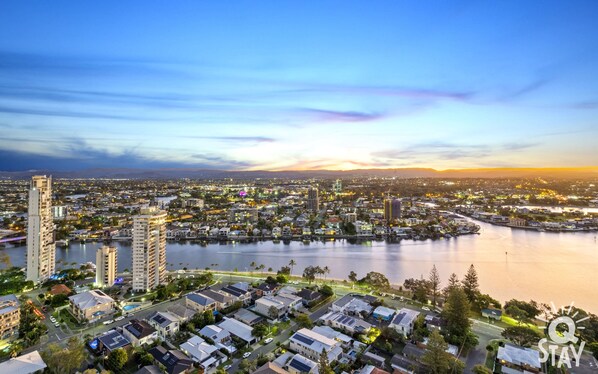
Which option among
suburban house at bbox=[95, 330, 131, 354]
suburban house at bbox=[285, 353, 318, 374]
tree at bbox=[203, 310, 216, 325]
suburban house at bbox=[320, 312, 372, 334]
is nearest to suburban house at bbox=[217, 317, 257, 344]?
tree at bbox=[203, 310, 216, 325]

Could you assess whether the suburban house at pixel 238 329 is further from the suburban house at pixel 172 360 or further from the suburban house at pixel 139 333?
the suburban house at pixel 139 333

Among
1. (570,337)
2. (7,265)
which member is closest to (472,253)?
Result: (570,337)

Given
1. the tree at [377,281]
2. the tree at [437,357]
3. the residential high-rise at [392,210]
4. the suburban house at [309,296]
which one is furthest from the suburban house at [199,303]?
the residential high-rise at [392,210]

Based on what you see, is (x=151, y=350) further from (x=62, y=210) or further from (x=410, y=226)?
(x=62, y=210)

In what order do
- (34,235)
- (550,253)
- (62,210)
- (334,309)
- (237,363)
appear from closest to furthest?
(237,363) < (334,309) < (34,235) < (550,253) < (62,210)

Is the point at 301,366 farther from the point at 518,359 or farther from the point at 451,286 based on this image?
the point at 451,286

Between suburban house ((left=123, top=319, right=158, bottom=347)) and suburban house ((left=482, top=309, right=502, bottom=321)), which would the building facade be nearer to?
suburban house ((left=123, top=319, right=158, bottom=347))
